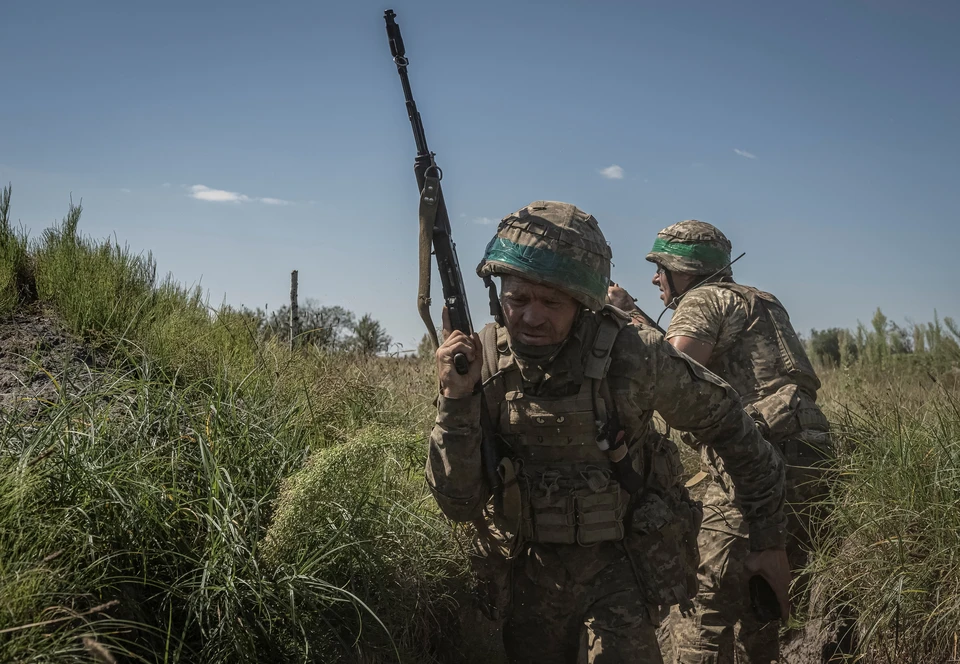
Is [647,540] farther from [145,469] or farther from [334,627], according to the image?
[145,469]

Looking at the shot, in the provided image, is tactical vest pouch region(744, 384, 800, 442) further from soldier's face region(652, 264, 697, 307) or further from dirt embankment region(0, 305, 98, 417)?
dirt embankment region(0, 305, 98, 417)

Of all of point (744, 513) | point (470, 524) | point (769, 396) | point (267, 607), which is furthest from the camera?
point (769, 396)

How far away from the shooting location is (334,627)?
3172mm

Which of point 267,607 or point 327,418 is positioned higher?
point 327,418

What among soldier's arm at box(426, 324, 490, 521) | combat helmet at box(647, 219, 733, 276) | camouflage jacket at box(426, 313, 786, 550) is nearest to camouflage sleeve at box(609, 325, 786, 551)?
camouflage jacket at box(426, 313, 786, 550)

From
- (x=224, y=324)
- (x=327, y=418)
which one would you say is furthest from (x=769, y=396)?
(x=224, y=324)

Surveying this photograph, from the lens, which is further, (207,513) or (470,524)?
(470,524)

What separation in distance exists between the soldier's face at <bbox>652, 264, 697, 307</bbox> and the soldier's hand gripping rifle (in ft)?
6.87

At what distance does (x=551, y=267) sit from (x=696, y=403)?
2.72 feet

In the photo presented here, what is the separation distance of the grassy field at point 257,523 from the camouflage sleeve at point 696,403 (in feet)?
2.68

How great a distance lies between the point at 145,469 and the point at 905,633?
10.9ft

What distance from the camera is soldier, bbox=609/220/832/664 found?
4.50m

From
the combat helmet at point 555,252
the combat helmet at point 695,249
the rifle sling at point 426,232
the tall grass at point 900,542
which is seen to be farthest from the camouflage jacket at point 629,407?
the combat helmet at point 695,249

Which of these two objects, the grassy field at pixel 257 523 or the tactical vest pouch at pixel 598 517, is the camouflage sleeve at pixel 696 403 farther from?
the grassy field at pixel 257 523
